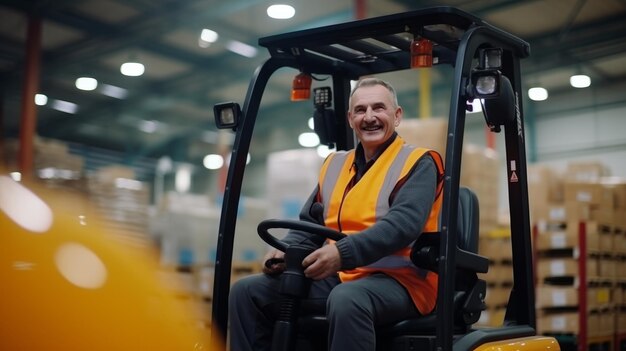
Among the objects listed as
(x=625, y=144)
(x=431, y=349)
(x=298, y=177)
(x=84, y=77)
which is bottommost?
Answer: (x=431, y=349)

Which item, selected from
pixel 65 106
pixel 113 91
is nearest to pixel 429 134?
pixel 113 91

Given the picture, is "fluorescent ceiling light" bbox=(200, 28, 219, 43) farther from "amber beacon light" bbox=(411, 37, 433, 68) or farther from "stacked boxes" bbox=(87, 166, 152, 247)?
"amber beacon light" bbox=(411, 37, 433, 68)

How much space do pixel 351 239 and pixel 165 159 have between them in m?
21.9

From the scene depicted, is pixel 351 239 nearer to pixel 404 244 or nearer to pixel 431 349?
pixel 404 244

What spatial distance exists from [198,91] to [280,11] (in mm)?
6196

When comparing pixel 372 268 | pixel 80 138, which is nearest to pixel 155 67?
pixel 80 138

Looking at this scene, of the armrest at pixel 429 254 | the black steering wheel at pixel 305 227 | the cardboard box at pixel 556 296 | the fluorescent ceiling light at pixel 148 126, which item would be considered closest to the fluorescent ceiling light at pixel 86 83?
the fluorescent ceiling light at pixel 148 126

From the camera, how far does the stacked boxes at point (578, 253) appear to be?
900 centimetres

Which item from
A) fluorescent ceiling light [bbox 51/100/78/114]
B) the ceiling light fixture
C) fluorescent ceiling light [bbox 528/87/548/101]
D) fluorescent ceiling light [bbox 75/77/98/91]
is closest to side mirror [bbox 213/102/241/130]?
the ceiling light fixture

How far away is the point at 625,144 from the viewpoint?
1934cm

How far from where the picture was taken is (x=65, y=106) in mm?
20172

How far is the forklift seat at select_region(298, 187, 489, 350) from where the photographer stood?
2980mm

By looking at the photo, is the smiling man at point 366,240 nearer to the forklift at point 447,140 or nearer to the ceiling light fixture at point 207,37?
the forklift at point 447,140

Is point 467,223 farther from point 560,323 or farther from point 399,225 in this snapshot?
point 560,323
